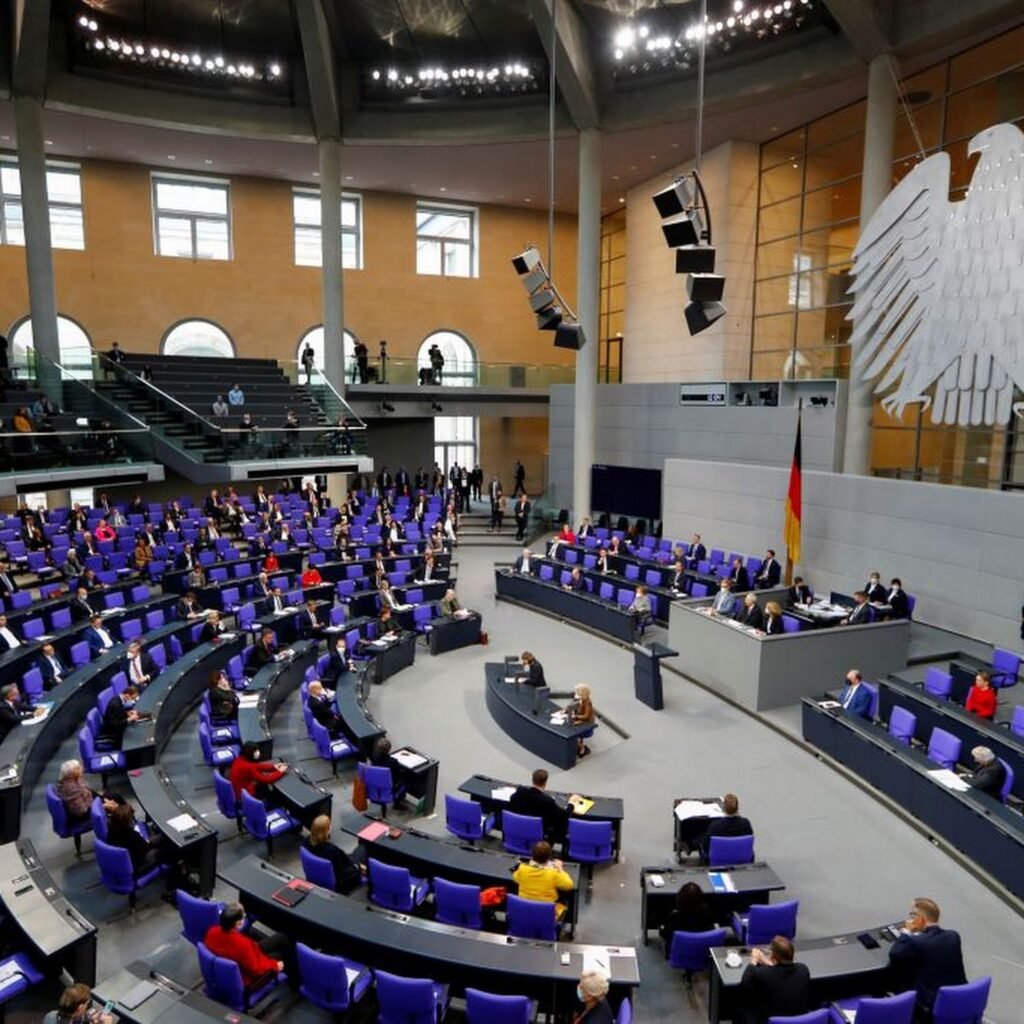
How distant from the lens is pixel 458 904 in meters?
6.12

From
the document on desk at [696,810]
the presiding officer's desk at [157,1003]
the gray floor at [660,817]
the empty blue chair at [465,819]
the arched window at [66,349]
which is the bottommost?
the gray floor at [660,817]

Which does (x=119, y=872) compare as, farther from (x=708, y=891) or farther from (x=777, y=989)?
(x=777, y=989)

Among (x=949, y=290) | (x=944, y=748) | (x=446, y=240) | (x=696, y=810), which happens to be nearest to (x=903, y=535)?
(x=949, y=290)

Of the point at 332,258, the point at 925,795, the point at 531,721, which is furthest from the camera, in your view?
the point at 332,258

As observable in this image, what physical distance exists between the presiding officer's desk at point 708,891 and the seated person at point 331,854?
2.51 m

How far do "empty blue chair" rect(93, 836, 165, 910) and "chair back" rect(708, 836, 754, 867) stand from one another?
4.92 m

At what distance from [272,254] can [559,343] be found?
17.3 metres

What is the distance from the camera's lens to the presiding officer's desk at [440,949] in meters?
5.26

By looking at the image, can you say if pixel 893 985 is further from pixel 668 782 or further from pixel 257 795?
pixel 257 795

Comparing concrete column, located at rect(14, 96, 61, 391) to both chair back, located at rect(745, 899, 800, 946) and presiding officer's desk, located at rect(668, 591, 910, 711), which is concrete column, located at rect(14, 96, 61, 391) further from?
chair back, located at rect(745, 899, 800, 946)

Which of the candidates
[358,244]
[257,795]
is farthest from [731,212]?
[257,795]

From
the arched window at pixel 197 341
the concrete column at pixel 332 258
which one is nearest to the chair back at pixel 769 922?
the concrete column at pixel 332 258

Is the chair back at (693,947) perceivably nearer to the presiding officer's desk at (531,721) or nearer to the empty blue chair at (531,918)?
the empty blue chair at (531,918)

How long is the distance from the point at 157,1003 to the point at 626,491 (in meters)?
20.4
